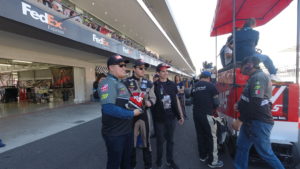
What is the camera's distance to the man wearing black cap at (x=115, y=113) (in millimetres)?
1575

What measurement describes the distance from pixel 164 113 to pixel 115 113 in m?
1.17

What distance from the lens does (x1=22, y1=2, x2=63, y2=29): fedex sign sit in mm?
3983

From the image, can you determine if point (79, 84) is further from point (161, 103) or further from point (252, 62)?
point (252, 62)

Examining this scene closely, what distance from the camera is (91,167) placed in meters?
2.76

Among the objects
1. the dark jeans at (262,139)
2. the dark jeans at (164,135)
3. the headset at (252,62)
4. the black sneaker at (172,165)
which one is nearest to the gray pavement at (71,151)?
the black sneaker at (172,165)

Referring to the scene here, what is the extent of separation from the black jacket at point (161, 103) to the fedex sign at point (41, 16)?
417 cm

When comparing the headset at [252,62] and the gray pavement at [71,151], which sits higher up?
the headset at [252,62]

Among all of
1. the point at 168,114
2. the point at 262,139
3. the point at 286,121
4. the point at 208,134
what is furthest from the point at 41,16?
the point at 286,121

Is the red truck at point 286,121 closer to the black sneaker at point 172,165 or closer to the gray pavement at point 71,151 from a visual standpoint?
the gray pavement at point 71,151

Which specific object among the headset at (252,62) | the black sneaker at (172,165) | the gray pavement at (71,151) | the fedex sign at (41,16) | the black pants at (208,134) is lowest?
the gray pavement at (71,151)

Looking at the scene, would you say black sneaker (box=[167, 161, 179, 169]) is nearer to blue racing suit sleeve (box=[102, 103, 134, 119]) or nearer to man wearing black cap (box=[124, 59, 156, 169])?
man wearing black cap (box=[124, 59, 156, 169])

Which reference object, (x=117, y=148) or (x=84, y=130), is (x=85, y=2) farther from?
(x=117, y=148)

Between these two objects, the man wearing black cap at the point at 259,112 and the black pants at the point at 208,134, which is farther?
the black pants at the point at 208,134

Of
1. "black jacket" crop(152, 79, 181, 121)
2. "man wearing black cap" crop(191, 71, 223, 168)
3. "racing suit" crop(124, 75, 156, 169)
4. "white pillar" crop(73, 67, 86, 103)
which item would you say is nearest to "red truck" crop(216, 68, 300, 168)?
"man wearing black cap" crop(191, 71, 223, 168)
